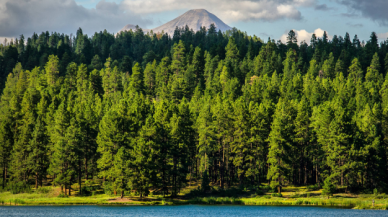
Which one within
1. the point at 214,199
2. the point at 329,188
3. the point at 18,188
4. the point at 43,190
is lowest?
the point at 214,199

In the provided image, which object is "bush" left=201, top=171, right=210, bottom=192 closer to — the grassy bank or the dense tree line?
the dense tree line

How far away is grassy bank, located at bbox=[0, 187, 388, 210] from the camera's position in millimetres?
63250

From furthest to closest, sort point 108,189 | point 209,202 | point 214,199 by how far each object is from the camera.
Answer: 1. point 214,199
2. point 209,202
3. point 108,189

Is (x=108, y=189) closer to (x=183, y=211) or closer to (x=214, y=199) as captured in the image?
(x=183, y=211)

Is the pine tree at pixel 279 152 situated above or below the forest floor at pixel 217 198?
above

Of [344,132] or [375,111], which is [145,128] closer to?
[344,132]

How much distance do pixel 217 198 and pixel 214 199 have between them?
84 cm

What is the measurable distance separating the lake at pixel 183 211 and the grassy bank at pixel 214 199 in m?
4.25

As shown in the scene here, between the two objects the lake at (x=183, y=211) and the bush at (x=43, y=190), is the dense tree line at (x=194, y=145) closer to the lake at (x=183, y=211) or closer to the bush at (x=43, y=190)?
the bush at (x=43, y=190)

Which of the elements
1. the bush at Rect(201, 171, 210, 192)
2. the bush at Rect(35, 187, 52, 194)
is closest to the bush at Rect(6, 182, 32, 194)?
the bush at Rect(35, 187, 52, 194)

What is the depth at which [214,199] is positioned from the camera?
220 ft

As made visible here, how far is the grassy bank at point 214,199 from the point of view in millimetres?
63250

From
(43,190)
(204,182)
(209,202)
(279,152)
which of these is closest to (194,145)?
(204,182)

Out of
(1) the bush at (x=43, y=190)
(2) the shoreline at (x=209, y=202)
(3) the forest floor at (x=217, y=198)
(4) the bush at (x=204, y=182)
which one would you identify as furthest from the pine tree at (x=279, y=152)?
(1) the bush at (x=43, y=190)
